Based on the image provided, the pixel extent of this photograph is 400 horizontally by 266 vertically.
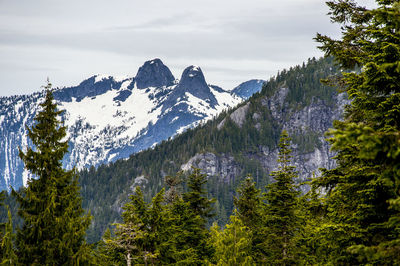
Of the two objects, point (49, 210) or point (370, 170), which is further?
point (49, 210)

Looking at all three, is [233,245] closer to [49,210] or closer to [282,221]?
[282,221]

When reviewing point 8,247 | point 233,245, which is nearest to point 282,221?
point 233,245

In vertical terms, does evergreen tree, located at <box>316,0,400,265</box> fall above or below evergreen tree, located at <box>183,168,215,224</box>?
above

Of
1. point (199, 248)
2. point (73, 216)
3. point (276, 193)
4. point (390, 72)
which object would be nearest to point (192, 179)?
point (199, 248)

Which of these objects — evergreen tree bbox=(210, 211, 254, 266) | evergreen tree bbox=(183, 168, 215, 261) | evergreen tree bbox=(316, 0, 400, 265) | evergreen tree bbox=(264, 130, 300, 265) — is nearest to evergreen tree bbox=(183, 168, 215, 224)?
evergreen tree bbox=(183, 168, 215, 261)

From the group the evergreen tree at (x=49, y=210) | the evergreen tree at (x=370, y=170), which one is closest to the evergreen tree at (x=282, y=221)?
the evergreen tree at (x=370, y=170)

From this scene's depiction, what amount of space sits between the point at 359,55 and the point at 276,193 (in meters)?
12.7

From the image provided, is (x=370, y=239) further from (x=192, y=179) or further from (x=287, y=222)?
(x=192, y=179)

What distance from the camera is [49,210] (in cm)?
1400

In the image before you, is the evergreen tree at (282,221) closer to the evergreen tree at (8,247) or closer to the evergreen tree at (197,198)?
the evergreen tree at (197,198)

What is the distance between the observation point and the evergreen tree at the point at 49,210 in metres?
14.0

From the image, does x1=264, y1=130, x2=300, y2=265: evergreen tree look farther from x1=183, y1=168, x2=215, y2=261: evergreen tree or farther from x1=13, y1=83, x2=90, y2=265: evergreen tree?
x1=13, y1=83, x2=90, y2=265: evergreen tree

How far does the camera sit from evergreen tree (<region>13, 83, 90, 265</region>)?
1402 cm

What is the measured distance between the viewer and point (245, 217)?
28.9m
